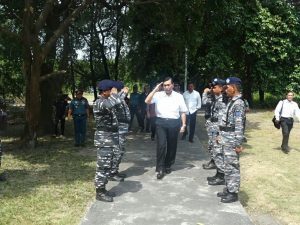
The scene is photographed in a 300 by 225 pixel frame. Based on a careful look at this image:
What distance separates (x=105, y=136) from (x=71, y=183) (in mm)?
1573

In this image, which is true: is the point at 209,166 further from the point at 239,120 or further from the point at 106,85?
the point at 106,85

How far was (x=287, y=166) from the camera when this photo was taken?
36.0ft

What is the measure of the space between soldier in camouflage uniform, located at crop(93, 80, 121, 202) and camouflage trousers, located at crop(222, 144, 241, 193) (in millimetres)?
1757

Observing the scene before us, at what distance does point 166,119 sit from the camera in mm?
9016

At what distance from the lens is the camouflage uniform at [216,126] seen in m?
8.49

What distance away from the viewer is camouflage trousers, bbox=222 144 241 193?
7.20m

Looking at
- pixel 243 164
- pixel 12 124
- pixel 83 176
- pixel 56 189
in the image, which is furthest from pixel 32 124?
pixel 12 124

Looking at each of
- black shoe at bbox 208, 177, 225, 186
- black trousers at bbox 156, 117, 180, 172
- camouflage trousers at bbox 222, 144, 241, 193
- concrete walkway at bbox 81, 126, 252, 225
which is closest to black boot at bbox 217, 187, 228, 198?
concrete walkway at bbox 81, 126, 252, 225

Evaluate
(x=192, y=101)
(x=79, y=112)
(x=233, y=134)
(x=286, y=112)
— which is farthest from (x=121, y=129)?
(x=286, y=112)

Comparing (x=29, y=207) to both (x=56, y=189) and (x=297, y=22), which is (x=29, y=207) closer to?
(x=56, y=189)

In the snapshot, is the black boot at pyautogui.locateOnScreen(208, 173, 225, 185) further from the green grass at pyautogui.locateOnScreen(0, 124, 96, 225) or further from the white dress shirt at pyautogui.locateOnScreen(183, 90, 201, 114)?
the white dress shirt at pyautogui.locateOnScreen(183, 90, 201, 114)

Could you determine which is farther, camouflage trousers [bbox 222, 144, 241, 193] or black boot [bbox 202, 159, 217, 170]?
black boot [bbox 202, 159, 217, 170]

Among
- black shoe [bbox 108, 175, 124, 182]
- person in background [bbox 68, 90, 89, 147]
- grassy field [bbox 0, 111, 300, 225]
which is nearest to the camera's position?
grassy field [bbox 0, 111, 300, 225]

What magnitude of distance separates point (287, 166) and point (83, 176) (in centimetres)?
484
